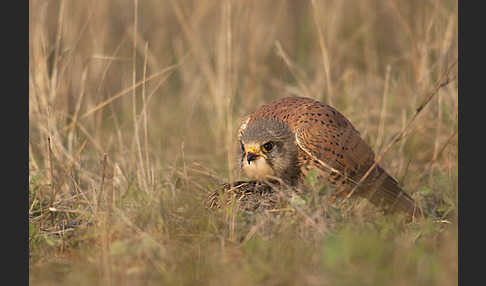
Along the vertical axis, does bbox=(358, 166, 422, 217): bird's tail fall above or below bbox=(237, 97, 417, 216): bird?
below

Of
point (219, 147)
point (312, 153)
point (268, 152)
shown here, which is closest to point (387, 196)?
point (312, 153)

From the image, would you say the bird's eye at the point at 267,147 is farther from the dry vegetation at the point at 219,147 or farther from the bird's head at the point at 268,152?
→ the dry vegetation at the point at 219,147

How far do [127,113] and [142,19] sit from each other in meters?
2.16

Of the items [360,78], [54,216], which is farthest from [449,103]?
[54,216]

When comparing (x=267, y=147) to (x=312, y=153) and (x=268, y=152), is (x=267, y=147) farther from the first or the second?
(x=312, y=153)

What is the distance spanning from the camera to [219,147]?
6.58 m

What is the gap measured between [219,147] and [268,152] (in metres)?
1.94

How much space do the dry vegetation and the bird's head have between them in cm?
21

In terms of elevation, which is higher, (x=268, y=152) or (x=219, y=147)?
(x=268, y=152)

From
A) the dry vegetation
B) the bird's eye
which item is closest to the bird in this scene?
the bird's eye

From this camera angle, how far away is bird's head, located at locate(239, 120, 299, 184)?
4629 millimetres

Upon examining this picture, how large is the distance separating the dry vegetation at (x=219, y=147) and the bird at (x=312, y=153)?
21cm

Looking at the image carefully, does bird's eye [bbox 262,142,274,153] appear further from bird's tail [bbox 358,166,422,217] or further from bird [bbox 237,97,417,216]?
bird's tail [bbox 358,166,422,217]

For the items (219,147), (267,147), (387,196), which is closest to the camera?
(267,147)
